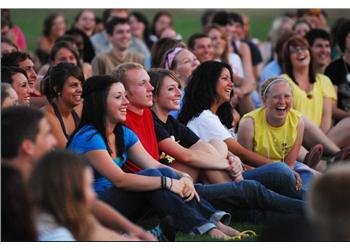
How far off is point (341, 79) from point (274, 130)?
3033 mm

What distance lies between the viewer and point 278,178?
8.49m

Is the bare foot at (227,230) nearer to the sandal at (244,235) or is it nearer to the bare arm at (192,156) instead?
the sandal at (244,235)

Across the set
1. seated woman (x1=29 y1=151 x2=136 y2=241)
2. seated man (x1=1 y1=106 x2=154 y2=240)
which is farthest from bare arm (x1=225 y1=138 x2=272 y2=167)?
seated woman (x1=29 y1=151 x2=136 y2=241)

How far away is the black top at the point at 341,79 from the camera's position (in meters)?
12.3

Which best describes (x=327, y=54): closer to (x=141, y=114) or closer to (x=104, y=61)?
(x=104, y=61)

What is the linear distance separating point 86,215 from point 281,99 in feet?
14.8

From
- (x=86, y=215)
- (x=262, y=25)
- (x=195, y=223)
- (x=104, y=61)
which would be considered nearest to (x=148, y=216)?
(x=195, y=223)

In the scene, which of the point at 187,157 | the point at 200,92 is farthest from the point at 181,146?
the point at 200,92

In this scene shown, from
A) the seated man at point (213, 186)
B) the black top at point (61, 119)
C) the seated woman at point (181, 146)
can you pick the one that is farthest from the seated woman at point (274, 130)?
the black top at point (61, 119)

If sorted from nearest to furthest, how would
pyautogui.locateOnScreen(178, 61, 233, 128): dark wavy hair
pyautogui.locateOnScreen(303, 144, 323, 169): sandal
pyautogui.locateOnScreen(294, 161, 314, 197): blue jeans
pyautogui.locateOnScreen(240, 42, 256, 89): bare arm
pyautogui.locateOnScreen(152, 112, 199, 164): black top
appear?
1. pyautogui.locateOnScreen(152, 112, 199, 164): black top
2. pyautogui.locateOnScreen(294, 161, 314, 197): blue jeans
3. pyautogui.locateOnScreen(178, 61, 233, 128): dark wavy hair
4. pyautogui.locateOnScreen(303, 144, 323, 169): sandal
5. pyautogui.locateOnScreen(240, 42, 256, 89): bare arm

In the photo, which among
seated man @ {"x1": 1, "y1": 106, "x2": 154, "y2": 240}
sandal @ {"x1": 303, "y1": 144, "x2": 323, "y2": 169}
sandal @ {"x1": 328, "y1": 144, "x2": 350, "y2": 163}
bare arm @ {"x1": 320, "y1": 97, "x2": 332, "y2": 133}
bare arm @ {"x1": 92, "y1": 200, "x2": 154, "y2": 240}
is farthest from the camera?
bare arm @ {"x1": 320, "y1": 97, "x2": 332, "y2": 133}

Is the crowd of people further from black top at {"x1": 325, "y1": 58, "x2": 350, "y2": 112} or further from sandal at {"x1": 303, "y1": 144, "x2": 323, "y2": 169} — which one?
black top at {"x1": 325, "y1": 58, "x2": 350, "y2": 112}

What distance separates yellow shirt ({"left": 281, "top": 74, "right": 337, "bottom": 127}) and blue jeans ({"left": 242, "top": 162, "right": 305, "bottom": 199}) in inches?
128

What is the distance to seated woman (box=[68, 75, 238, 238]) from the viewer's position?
753 centimetres
